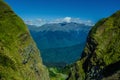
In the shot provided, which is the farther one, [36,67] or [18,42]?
[36,67]

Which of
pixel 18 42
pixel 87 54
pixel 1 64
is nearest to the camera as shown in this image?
pixel 1 64

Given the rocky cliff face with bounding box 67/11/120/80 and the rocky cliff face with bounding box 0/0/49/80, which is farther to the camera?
the rocky cliff face with bounding box 67/11/120/80

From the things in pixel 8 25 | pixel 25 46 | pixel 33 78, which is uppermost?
pixel 8 25

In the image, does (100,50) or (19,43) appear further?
(100,50)

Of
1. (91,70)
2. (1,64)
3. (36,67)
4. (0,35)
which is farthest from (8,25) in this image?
(1,64)

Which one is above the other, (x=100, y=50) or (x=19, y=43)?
(x=19, y=43)

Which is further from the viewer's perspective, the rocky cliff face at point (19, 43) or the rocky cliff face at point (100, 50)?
the rocky cliff face at point (100, 50)

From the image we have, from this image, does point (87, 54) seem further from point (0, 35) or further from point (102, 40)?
point (0, 35)

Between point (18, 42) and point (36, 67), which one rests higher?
point (18, 42)
